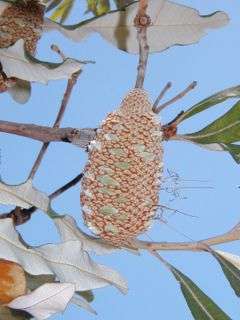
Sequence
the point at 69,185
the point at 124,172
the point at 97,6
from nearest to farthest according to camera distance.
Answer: the point at 124,172 < the point at 69,185 < the point at 97,6

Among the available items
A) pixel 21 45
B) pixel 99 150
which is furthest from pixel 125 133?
pixel 21 45

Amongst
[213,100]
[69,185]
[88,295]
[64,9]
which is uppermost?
[64,9]

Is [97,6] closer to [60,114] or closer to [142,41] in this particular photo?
[60,114]

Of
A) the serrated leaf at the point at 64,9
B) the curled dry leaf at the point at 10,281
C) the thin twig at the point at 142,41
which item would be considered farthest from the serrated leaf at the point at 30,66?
the serrated leaf at the point at 64,9

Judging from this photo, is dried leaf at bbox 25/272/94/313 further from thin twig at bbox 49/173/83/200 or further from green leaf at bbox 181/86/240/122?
green leaf at bbox 181/86/240/122

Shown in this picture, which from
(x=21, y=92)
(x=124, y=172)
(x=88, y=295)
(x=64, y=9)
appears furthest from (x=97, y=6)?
(x=124, y=172)

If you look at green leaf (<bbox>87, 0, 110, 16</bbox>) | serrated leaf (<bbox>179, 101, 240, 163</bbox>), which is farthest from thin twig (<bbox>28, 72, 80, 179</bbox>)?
green leaf (<bbox>87, 0, 110, 16</bbox>)

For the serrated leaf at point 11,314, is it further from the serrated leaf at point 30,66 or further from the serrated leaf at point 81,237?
the serrated leaf at point 30,66
